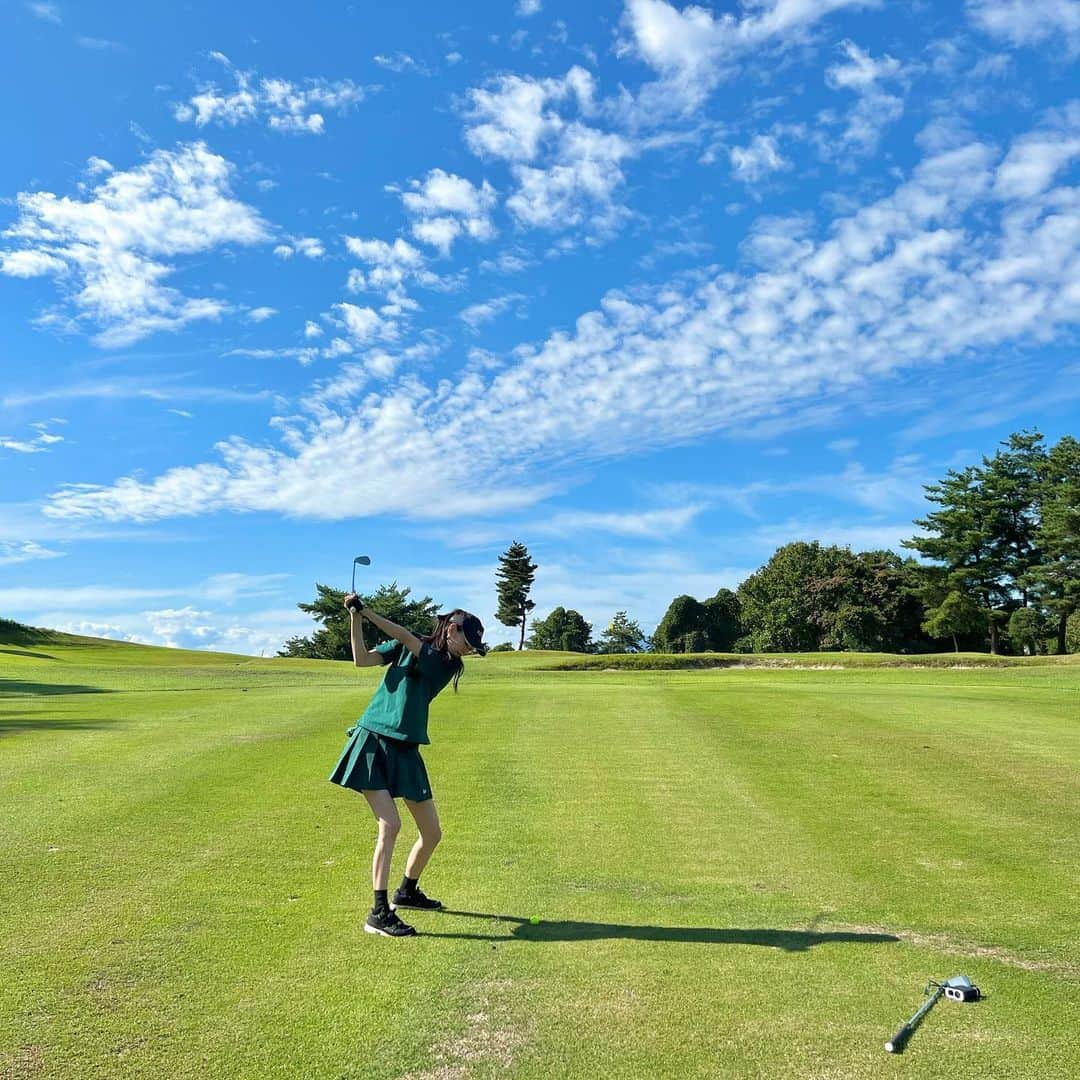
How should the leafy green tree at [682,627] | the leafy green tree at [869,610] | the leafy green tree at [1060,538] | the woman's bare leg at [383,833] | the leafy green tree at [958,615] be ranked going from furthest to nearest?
the leafy green tree at [682,627], the leafy green tree at [869,610], the leafy green tree at [958,615], the leafy green tree at [1060,538], the woman's bare leg at [383,833]

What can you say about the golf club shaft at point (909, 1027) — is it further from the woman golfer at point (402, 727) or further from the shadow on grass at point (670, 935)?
the woman golfer at point (402, 727)

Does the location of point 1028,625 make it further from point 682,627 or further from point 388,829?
point 388,829

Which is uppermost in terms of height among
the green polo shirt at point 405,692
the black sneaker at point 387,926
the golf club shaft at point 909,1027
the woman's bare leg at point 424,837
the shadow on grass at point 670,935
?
the green polo shirt at point 405,692

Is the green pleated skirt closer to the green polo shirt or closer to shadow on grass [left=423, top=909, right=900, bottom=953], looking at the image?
the green polo shirt

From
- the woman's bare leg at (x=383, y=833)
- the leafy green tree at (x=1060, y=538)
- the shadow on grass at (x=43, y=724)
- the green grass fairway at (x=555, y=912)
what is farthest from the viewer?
the leafy green tree at (x=1060, y=538)

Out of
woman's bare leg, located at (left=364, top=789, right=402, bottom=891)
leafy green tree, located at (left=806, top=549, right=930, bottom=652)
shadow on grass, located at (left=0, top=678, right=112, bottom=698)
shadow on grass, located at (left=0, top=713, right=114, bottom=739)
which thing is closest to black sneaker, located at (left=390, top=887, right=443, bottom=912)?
woman's bare leg, located at (left=364, top=789, right=402, bottom=891)

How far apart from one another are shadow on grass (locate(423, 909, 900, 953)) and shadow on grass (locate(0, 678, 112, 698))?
71.1ft

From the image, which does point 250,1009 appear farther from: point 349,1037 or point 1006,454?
point 1006,454

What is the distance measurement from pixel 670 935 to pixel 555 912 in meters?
0.84

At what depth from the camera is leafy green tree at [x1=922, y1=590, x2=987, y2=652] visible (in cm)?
6900

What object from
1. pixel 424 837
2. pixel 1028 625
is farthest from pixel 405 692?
pixel 1028 625

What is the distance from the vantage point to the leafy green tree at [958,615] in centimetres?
6900

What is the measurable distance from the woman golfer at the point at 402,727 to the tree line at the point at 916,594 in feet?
146

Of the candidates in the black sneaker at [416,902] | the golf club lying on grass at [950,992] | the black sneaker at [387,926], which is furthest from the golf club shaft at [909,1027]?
the black sneaker at [416,902]
